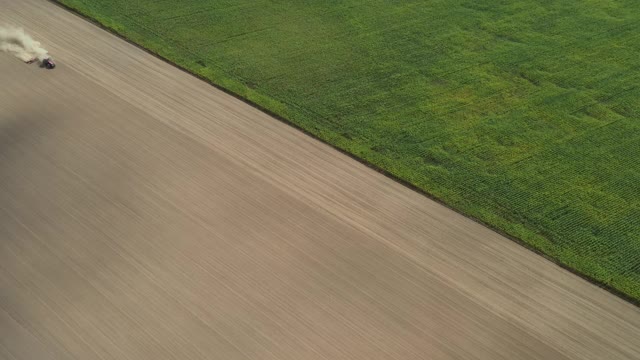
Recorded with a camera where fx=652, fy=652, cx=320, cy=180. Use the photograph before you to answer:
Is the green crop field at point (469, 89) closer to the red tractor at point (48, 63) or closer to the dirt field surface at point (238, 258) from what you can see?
the dirt field surface at point (238, 258)

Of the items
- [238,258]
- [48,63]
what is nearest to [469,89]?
[238,258]

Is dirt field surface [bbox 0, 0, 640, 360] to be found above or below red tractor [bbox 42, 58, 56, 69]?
below

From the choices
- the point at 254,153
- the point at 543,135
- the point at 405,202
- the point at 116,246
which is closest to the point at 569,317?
the point at 405,202

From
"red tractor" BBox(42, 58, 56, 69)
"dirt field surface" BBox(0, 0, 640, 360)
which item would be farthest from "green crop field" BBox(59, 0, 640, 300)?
"red tractor" BBox(42, 58, 56, 69)

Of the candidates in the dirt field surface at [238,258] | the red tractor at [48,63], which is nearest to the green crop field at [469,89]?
the dirt field surface at [238,258]

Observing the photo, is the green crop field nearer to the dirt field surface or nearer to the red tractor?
the dirt field surface
